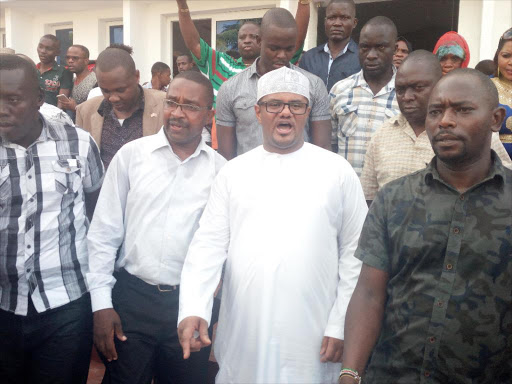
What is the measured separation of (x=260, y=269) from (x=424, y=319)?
32.4 inches

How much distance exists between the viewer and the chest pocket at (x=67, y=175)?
9.28 ft

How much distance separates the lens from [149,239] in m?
2.87

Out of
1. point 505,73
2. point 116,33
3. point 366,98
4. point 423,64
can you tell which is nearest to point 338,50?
point 366,98

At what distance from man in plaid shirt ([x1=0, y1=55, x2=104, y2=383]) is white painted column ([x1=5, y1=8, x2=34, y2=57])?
9978 millimetres

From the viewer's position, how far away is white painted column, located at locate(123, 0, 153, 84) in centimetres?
991

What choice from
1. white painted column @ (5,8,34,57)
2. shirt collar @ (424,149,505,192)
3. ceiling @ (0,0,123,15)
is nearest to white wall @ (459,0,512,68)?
shirt collar @ (424,149,505,192)

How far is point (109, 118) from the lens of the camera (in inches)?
146

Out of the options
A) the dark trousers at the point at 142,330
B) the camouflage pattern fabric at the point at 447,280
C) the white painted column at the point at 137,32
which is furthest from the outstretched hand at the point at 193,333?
the white painted column at the point at 137,32

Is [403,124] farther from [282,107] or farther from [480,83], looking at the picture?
[480,83]

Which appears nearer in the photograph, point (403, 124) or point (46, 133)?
point (46, 133)

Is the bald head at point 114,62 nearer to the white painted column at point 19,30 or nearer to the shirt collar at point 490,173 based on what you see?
the shirt collar at point 490,173

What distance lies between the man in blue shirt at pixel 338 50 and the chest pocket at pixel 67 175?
7.84ft

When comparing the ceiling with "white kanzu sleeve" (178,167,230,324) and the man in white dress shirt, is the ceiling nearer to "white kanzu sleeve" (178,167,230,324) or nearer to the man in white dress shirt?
the man in white dress shirt

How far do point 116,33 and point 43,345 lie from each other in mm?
9377
